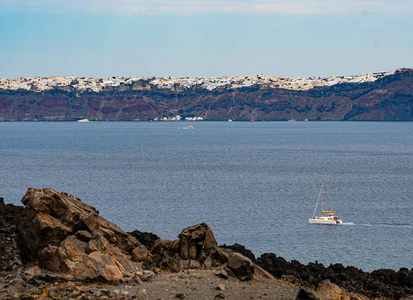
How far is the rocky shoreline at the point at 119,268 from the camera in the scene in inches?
685

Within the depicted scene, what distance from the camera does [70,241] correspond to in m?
19.3

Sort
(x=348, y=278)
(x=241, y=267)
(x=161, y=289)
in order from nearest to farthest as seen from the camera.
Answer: (x=161, y=289)
(x=241, y=267)
(x=348, y=278)

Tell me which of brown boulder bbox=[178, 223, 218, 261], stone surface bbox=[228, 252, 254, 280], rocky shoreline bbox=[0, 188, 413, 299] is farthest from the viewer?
brown boulder bbox=[178, 223, 218, 261]

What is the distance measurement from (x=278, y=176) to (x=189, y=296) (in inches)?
2313

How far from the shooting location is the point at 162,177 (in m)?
73.2

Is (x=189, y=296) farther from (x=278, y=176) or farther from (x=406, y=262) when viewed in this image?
(x=278, y=176)

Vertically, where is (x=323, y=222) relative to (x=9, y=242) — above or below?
below

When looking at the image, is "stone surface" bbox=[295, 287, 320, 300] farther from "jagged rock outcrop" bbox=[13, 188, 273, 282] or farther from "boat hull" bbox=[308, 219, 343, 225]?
"boat hull" bbox=[308, 219, 343, 225]

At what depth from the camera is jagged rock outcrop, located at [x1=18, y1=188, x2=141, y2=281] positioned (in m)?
18.1

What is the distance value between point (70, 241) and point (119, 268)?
75.5 inches

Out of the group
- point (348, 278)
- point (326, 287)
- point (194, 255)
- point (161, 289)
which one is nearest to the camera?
point (161, 289)

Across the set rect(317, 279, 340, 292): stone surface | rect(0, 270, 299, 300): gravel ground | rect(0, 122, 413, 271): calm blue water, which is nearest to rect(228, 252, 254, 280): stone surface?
rect(0, 270, 299, 300): gravel ground

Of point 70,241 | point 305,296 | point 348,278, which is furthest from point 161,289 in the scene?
point 348,278

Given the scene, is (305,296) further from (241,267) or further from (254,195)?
(254,195)
